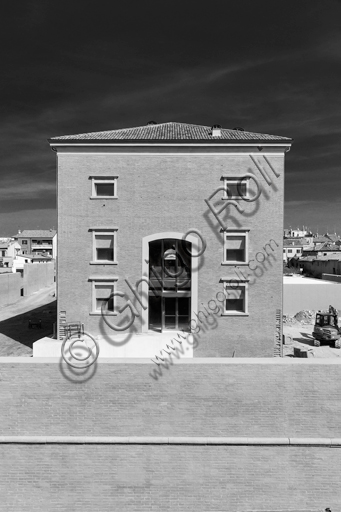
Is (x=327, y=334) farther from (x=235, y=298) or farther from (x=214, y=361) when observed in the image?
(x=214, y=361)

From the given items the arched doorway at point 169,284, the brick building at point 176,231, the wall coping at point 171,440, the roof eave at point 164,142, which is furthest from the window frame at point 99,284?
the wall coping at point 171,440

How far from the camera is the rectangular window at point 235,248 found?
67.9 ft

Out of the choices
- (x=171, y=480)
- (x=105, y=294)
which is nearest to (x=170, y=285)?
(x=105, y=294)

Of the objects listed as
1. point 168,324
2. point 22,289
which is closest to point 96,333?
point 168,324

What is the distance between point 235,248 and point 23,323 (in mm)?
21535

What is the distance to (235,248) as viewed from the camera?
68.5ft

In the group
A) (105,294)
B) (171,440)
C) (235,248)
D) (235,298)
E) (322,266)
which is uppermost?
(235,248)

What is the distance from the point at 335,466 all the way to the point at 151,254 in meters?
14.1

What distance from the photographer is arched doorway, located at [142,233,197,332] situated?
2083 centimetres

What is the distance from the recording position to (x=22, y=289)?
160ft

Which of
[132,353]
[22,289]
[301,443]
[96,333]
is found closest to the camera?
[301,443]

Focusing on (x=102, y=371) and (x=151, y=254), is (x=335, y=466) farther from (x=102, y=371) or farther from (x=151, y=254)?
(x=151, y=254)

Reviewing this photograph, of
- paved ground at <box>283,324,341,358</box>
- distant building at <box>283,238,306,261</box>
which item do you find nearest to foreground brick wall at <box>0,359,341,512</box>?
paved ground at <box>283,324,341,358</box>

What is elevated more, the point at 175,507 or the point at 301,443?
the point at 301,443
